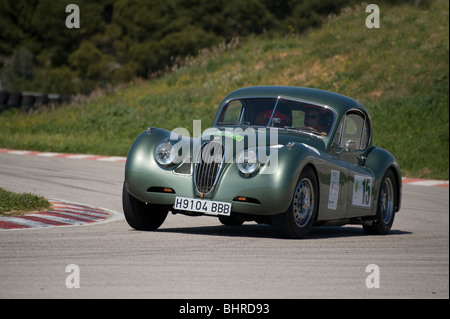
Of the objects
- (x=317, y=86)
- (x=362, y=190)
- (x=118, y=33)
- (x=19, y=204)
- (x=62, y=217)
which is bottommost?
(x=62, y=217)

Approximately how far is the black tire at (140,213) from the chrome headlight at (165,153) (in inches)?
23.2

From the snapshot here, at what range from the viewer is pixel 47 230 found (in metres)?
8.88

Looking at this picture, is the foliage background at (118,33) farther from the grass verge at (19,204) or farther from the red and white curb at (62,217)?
the grass verge at (19,204)

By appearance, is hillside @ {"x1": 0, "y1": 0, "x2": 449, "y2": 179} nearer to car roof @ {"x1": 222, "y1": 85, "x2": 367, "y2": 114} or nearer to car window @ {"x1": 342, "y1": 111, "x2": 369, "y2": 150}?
car window @ {"x1": 342, "y1": 111, "x2": 369, "y2": 150}

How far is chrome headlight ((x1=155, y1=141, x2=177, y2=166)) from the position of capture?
8.81m

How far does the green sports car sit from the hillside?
13.3 metres

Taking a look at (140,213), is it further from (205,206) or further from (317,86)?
(317,86)

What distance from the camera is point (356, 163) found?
1014 centimetres

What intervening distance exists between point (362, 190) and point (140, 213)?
2780mm

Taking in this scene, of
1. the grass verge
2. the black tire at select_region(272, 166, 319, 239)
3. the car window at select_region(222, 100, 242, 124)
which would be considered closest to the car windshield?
the car window at select_region(222, 100, 242, 124)

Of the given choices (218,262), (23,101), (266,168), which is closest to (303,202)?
(266,168)

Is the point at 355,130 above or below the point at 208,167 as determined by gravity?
above

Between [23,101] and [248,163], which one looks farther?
[23,101]

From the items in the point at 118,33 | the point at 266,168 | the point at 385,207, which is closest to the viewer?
the point at 266,168
